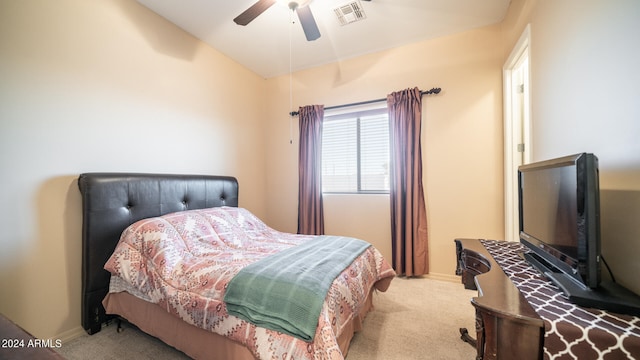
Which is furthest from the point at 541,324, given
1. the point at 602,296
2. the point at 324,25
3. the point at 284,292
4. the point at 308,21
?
the point at 324,25

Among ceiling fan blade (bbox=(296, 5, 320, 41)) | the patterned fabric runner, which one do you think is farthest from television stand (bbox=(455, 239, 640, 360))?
ceiling fan blade (bbox=(296, 5, 320, 41))

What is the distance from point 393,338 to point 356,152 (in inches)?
83.4

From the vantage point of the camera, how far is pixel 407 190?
2740mm

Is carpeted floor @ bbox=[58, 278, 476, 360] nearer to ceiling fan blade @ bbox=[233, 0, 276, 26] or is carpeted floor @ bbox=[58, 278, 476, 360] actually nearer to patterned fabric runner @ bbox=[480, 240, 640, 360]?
patterned fabric runner @ bbox=[480, 240, 640, 360]

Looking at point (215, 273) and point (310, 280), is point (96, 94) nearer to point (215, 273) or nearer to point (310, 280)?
point (215, 273)

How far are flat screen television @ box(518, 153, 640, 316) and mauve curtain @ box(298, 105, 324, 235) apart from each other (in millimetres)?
2280

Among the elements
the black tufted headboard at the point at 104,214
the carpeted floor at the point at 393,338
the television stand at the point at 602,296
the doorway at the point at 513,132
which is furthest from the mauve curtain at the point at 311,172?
the television stand at the point at 602,296

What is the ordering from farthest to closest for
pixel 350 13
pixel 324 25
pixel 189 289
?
pixel 324 25, pixel 350 13, pixel 189 289

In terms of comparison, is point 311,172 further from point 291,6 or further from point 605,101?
point 605,101

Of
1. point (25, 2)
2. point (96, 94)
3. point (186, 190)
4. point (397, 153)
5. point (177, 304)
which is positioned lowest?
point (177, 304)

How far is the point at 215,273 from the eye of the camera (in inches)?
54.5

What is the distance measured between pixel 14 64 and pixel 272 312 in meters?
2.21

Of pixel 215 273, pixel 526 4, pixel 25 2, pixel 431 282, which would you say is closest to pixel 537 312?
pixel 215 273

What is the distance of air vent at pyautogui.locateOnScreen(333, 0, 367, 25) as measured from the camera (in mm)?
2200
